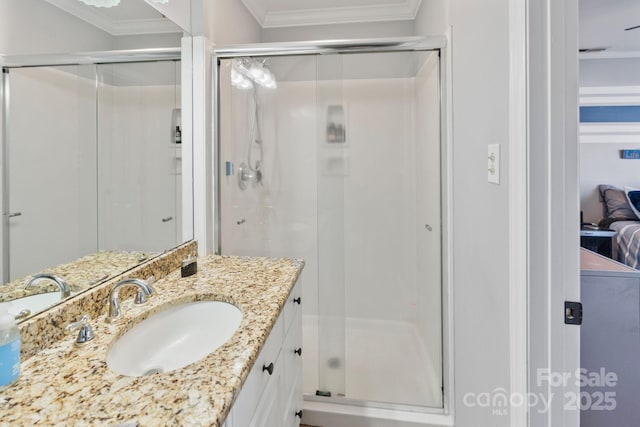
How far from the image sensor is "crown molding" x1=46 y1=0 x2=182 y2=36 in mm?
924

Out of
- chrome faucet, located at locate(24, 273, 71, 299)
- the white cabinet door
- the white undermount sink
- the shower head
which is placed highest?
the shower head

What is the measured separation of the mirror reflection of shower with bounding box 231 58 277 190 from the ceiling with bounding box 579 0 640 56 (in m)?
2.23

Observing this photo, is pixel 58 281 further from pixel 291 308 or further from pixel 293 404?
pixel 293 404

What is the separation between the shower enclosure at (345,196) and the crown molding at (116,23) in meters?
0.49

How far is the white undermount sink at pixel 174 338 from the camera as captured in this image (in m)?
0.87

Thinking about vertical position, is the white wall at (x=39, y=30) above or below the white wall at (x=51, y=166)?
above

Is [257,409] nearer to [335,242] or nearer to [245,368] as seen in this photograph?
[245,368]

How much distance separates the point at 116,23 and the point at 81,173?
0.57m

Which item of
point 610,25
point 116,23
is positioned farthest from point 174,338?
point 610,25

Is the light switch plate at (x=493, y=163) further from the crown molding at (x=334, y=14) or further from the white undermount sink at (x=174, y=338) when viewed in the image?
the crown molding at (x=334, y=14)

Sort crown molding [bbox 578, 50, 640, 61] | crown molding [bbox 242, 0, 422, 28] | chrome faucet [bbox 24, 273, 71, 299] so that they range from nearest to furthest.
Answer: chrome faucet [bbox 24, 273, 71, 299], crown molding [bbox 242, 0, 422, 28], crown molding [bbox 578, 50, 640, 61]

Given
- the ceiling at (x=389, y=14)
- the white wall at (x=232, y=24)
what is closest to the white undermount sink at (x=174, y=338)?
the white wall at (x=232, y=24)

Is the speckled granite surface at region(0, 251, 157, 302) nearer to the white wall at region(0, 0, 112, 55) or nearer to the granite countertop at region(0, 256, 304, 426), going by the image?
the granite countertop at region(0, 256, 304, 426)

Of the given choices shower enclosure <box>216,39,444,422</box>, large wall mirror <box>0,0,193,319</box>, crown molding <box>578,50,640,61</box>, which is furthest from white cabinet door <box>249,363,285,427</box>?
crown molding <box>578,50,640,61</box>
